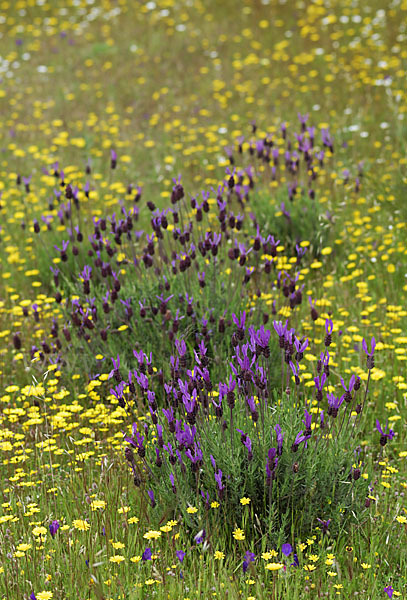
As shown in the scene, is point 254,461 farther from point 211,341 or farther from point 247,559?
point 211,341

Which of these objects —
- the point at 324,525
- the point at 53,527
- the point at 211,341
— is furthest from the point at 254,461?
the point at 211,341

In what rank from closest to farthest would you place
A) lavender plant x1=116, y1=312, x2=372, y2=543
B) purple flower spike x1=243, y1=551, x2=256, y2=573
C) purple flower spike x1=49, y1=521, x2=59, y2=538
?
purple flower spike x1=243, y1=551, x2=256, y2=573
purple flower spike x1=49, y1=521, x2=59, y2=538
lavender plant x1=116, y1=312, x2=372, y2=543

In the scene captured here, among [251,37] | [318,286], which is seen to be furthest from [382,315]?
[251,37]

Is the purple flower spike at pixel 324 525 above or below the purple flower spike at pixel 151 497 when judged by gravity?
below

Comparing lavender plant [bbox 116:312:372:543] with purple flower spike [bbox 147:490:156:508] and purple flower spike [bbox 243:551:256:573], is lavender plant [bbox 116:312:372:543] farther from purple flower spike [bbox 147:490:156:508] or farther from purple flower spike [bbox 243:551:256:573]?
purple flower spike [bbox 243:551:256:573]

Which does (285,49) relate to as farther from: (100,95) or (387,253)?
(387,253)

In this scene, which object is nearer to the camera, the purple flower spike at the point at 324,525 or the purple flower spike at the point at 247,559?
the purple flower spike at the point at 247,559

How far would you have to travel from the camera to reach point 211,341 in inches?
161

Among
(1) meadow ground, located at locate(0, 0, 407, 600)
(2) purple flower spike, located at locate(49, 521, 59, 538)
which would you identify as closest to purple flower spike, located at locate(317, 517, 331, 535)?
(1) meadow ground, located at locate(0, 0, 407, 600)

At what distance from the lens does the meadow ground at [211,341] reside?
2.75m

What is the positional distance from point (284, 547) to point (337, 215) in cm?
396

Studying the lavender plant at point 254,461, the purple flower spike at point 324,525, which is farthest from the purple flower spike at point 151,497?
the purple flower spike at point 324,525

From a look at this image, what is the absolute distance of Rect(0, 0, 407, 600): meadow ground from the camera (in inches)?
108

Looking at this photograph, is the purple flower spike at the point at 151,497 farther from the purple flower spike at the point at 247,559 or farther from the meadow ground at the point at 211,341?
the purple flower spike at the point at 247,559
